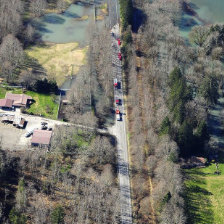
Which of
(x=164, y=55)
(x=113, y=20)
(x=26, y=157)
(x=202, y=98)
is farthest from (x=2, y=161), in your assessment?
(x=113, y=20)

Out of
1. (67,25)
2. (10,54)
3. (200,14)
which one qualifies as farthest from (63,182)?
(200,14)

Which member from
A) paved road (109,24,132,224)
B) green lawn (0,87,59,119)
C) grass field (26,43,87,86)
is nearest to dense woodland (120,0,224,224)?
paved road (109,24,132,224)

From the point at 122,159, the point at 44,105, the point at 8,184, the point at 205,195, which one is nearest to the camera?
the point at 8,184

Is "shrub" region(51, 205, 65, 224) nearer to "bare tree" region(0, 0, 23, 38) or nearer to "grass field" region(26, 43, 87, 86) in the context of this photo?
"grass field" region(26, 43, 87, 86)

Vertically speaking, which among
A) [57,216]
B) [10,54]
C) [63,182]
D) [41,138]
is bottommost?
[63,182]

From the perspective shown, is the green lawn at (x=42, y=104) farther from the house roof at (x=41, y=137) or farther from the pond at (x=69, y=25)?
the pond at (x=69, y=25)

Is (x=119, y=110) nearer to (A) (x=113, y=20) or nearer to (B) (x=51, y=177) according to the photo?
(B) (x=51, y=177)

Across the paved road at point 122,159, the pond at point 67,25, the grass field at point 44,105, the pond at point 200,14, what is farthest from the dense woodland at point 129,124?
the pond at point 200,14

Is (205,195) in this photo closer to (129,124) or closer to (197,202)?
(197,202)
